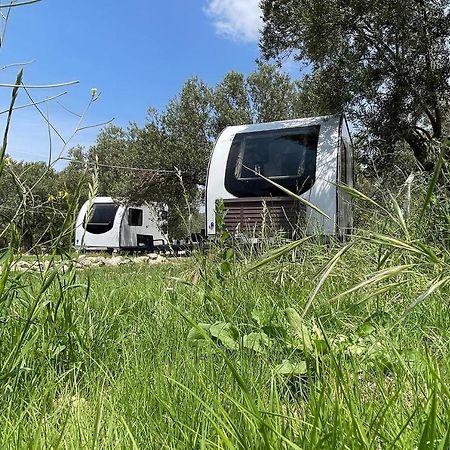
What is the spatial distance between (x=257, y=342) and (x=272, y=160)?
223 inches

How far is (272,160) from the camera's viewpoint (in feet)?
23.3

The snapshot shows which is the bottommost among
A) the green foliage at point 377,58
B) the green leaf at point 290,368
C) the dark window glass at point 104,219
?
the green leaf at point 290,368

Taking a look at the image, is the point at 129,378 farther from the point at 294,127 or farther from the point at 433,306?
the point at 294,127

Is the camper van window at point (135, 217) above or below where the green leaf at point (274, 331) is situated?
above

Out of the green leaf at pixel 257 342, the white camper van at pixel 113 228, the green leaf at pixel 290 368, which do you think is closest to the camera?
the green leaf at pixel 290 368

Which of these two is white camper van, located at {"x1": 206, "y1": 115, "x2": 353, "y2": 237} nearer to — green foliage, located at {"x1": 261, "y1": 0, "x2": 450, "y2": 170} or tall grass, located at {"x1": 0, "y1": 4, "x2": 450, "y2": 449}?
green foliage, located at {"x1": 261, "y1": 0, "x2": 450, "y2": 170}

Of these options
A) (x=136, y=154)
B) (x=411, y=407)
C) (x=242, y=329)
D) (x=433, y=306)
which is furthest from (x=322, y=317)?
(x=136, y=154)

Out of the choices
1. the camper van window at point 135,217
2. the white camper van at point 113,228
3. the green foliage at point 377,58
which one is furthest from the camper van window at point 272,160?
the camper van window at point 135,217

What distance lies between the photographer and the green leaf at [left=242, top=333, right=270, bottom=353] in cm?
160

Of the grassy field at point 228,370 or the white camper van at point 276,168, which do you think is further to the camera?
the white camper van at point 276,168

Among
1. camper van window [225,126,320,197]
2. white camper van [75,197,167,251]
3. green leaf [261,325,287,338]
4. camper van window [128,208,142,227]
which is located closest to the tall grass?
green leaf [261,325,287,338]

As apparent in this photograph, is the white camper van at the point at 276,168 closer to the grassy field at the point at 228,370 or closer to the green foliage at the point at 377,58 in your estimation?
the green foliage at the point at 377,58

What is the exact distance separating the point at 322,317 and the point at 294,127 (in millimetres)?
5690

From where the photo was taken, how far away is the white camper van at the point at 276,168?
6.39 meters
